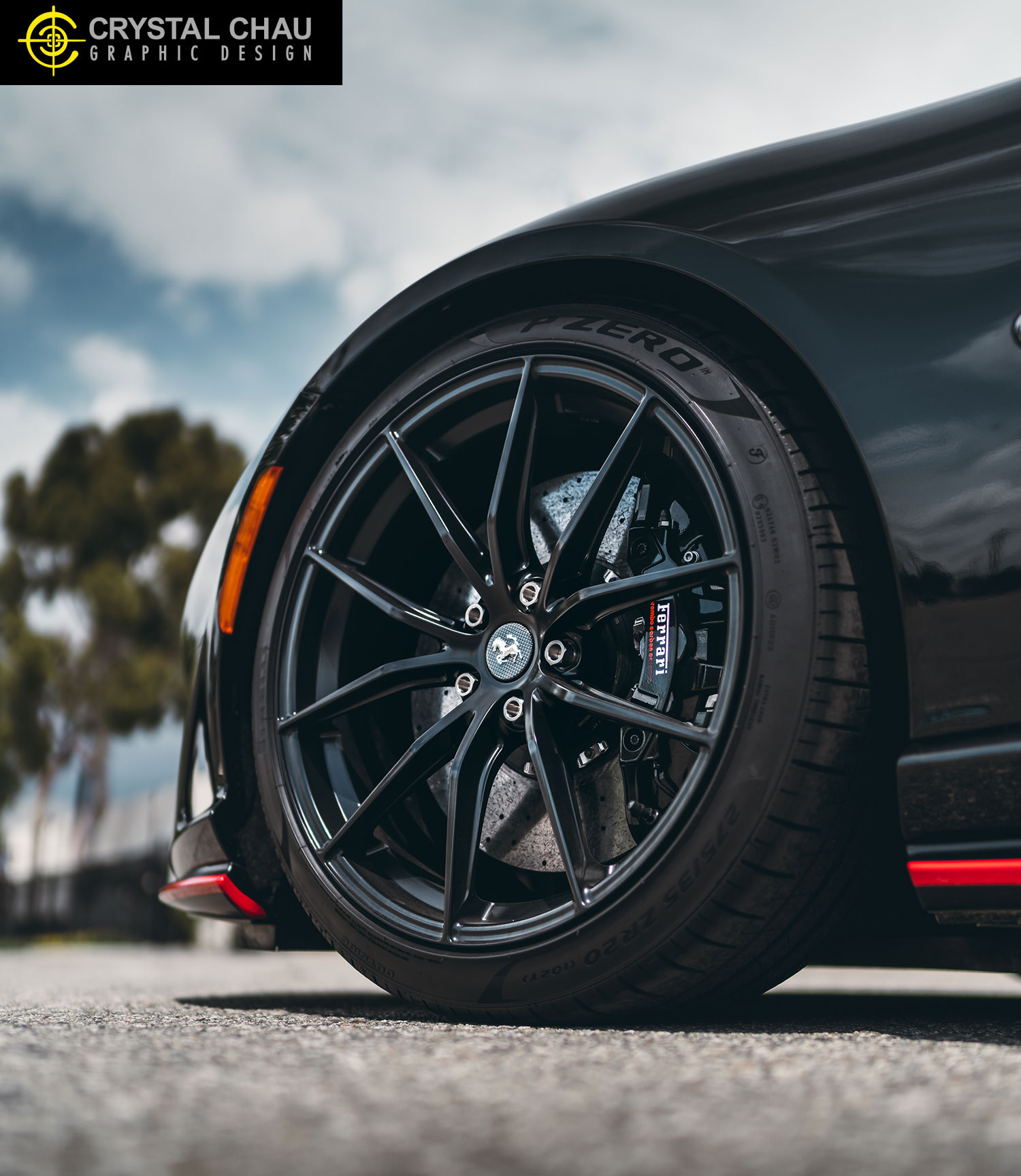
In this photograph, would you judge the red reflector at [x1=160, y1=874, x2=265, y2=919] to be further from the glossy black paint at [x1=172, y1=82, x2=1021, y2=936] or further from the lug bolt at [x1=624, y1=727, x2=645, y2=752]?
the glossy black paint at [x1=172, y1=82, x2=1021, y2=936]

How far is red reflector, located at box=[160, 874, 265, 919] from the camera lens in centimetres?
189

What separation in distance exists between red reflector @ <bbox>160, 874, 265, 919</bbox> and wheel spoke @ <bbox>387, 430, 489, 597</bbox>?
0.74 meters

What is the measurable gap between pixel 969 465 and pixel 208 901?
1.54 metres

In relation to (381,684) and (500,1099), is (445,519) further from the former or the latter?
(500,1099)

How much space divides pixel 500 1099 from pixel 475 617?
95cm

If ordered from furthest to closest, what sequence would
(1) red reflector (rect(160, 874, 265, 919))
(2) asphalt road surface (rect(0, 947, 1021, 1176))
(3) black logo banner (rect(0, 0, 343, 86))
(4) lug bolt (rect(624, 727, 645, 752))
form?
1. (3) black logo banner (rect(0, 0, 343, 86))
2. (1) red reflector (rect(160, 874, 265, 919))
3. (4) lug bolt (rect(624, 727, 645, 752))
4. (2) asphalt road surface (rect(0, 947, 1021, 1176))

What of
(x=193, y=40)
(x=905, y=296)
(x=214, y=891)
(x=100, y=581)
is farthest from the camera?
(x=100, y=581)

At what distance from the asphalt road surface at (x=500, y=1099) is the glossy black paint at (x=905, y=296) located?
44 cm

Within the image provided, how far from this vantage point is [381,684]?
5.82 feet

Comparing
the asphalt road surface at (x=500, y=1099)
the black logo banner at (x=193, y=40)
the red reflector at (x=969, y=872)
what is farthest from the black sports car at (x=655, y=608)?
the black logo banner at (x=193, y=40)

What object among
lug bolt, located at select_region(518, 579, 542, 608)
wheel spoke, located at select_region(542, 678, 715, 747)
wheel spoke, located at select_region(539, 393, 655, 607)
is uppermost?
wheel spoke, located at select_region(539, 393, 655, 607)

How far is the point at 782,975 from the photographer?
146cm

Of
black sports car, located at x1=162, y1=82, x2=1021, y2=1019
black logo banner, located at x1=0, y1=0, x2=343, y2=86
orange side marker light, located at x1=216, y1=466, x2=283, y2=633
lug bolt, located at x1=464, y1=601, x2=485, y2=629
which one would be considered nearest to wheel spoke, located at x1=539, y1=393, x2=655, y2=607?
black sports car, located at x1=162, y1=82, x2=1021, y2=1019

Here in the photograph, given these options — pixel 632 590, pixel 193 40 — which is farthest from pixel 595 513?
pixel 193 40
